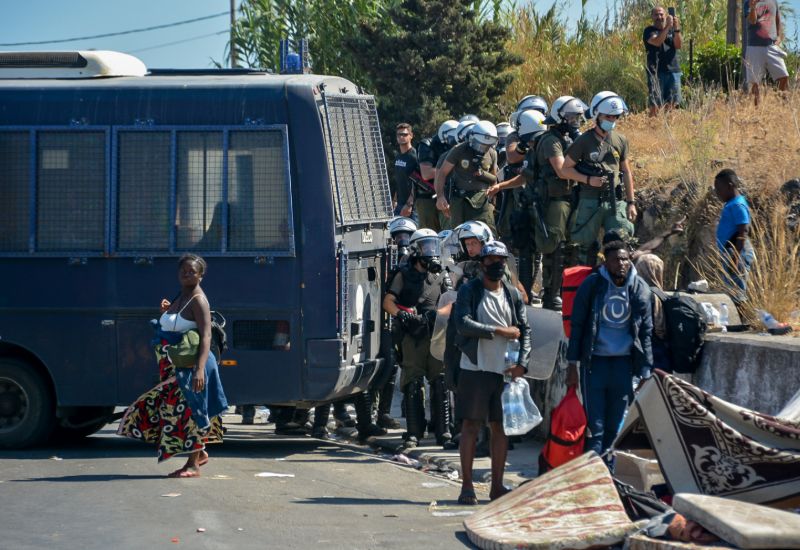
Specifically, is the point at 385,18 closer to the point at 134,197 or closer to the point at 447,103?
the point at 447,103

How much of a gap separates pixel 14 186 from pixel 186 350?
253 centimetres

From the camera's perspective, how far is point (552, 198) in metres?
13.1

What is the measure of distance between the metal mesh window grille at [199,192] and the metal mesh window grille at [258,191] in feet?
0.37

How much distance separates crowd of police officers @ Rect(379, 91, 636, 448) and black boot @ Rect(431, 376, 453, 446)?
1cm

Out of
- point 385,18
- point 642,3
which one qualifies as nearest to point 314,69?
point 385,18

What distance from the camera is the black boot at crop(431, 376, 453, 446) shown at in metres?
12.2

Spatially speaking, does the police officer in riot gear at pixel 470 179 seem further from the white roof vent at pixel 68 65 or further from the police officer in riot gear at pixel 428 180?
the white roof vent at pixel 68 65

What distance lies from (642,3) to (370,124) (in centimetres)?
1953

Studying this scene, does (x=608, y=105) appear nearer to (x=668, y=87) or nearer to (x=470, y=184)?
(x=470, y=184)

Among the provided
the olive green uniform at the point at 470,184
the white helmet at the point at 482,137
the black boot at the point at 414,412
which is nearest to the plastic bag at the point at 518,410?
the black boot at the point at 414,412

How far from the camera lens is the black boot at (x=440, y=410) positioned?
40.0ft

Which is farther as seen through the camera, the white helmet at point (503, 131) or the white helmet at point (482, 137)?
the white helmet at point (503, 131)

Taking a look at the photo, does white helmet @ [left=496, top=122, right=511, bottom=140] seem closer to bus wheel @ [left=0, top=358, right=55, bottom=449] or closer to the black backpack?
the black backpack

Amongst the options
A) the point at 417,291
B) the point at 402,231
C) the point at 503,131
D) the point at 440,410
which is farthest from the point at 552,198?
the point at 503,131
